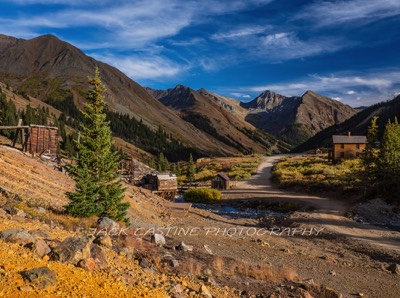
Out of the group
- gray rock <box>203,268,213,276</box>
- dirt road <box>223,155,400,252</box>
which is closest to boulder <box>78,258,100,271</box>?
gray rock <box>203,268,213,276</box>

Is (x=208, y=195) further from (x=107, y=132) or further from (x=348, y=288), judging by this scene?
(x=348, y=288)

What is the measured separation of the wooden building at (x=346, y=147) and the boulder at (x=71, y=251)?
85631mm

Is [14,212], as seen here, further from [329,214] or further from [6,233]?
[329,214]

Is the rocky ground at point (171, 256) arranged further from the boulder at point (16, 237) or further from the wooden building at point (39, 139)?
the wooden building at point (39, 139)

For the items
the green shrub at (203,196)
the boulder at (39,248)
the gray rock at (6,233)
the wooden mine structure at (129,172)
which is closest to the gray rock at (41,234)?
the gray rock at (6,233)

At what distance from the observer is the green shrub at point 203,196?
59.2 m

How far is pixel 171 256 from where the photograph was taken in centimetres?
1289

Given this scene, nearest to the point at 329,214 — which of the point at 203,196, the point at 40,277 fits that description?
the point at 203,196

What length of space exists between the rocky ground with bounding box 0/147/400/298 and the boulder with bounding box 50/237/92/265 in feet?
0.09

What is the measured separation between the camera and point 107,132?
73.5 ft

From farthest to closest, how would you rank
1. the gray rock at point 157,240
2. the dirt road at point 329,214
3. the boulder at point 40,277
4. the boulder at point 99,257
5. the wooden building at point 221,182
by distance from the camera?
the wooden building at point 221,182, the dirt road at point 329,214, the gray rock at point 157,240, the boulder at point 99,257, the boulder at point 40,277

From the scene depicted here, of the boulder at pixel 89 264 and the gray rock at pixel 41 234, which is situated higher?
the gray rock at pixel 41 234

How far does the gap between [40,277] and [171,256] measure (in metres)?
6.02

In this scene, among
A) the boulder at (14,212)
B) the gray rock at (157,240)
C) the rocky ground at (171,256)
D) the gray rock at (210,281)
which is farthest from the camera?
the gray rock at (157,240)
